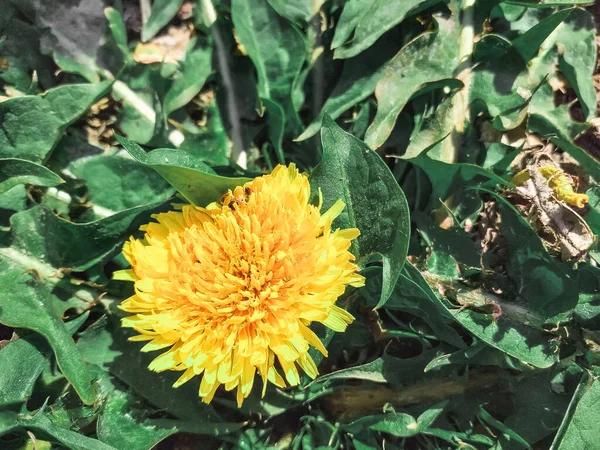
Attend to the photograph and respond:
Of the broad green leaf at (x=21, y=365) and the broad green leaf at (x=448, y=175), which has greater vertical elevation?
the broad green leaf at (x=448, y=175)

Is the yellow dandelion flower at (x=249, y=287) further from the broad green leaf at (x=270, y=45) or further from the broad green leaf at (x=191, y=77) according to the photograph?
the broad green leaf at (x=191, y=77)

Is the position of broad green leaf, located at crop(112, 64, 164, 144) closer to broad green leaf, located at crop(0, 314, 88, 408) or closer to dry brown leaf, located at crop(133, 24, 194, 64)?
dry brown leaf, located at crop(133, 24, 194, 64)

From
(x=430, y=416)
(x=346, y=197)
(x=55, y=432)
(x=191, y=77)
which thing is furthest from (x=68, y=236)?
(x=430, y=416)

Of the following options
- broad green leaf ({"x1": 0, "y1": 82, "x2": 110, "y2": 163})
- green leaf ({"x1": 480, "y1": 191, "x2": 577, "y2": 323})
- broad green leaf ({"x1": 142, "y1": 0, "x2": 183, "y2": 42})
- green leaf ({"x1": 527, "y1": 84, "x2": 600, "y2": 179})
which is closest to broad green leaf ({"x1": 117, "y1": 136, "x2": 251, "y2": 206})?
broad green leaf ({"x1": 0, "y1": 82, "x2": 110, "y2": 163})

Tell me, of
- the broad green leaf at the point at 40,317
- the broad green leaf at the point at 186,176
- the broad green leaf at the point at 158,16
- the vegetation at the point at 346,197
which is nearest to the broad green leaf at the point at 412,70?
the vegetation at the point at 346,197

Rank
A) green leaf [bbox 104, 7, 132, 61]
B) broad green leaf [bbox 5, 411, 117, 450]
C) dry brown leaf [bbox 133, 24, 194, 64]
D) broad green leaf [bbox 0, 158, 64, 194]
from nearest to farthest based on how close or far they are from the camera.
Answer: broad green leaf [bbox 5, 411, 117, 450]
broad green leaf [bbox 0, 158, 64, 194]
green leaf [bbox 104, 7, 132, 61]
dry brown leaf [bbox 133, 24, 194, 64]

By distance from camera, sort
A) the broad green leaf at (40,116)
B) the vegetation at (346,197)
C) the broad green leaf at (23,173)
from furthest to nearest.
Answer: the broad green leaf at (40,116), the broad green leaf at (23,173), the vegetation at (346,197)

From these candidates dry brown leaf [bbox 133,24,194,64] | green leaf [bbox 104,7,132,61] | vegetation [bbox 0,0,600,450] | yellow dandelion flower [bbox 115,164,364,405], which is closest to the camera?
yellow dandelion flower [bbox 115,164,364,405]
